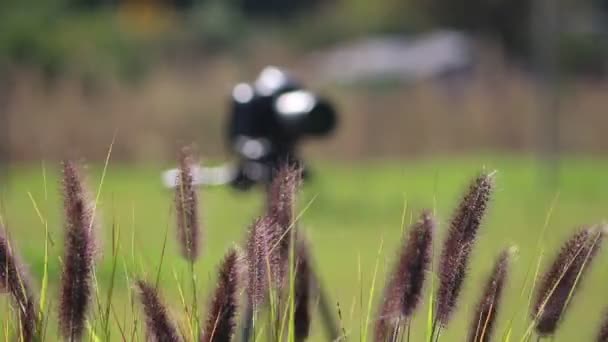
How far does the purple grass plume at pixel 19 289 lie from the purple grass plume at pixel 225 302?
0.36 m

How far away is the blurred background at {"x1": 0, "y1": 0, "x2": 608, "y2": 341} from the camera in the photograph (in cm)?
998

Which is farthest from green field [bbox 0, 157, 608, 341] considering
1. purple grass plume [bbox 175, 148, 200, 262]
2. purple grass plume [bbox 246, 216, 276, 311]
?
purple grass plume [bbox 246, 216, 276, 311]

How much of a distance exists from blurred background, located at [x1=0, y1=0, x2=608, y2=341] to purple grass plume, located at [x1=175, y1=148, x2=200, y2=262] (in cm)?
29

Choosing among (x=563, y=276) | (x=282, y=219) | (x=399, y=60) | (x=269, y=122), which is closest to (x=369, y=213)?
(x=269, y=122)

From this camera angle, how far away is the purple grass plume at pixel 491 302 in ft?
9.97

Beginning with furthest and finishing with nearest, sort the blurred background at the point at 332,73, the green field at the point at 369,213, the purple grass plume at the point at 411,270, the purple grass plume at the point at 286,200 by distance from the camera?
the blurred background at the point at 332,73 → the green field at the point at 369,213 → the purple grass plume at the point at 286,200 → the purple grass plume at the point at 411,270

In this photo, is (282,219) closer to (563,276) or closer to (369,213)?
(563,276)

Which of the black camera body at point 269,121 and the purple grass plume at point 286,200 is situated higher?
the black camera body at point 269,121

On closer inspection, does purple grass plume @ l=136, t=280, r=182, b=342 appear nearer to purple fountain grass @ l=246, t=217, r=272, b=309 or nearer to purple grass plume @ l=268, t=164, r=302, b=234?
purple fountain grass @ l=246, t=217, r=272, b=309

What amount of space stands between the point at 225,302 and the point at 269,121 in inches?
130

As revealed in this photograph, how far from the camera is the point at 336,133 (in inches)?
684

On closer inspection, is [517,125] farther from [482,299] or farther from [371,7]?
[371,7]

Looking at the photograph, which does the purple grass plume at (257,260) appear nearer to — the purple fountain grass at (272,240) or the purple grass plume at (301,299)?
the purple fountain grass at (272,240)

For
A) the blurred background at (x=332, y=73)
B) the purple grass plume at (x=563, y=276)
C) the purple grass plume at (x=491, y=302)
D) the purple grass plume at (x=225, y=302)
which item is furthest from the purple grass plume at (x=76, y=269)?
the blurred background at (x=332, y=73)
